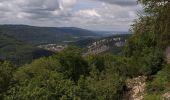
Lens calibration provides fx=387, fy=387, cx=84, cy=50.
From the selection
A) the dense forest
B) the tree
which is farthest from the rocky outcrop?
the tree

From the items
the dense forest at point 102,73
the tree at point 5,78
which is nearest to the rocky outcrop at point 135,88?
the dense forest at point 102,73

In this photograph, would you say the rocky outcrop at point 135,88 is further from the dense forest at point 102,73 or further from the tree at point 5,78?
the tree at point 5,78

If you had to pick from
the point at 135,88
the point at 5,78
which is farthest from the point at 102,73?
the point at 5,78

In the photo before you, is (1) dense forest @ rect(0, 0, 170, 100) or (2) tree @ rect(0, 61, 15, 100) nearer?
(1) dense forest @ rect(0, 0, 170, 100)

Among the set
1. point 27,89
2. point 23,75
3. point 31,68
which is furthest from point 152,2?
point 31,68

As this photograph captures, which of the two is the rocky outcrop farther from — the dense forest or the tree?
the tree

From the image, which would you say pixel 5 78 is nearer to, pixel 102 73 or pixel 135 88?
pixel 135 88
